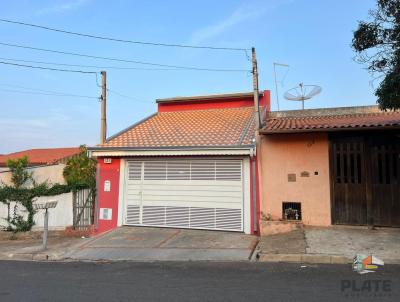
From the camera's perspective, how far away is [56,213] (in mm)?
12891

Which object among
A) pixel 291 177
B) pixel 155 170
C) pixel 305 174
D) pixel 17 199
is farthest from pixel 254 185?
pixel 17 199

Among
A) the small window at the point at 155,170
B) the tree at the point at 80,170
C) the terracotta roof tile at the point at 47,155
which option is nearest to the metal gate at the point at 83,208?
the tree at the point at 80,170

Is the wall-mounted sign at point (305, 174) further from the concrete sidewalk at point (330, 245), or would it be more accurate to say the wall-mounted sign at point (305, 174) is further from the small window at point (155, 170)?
the small window at point (155, 170)

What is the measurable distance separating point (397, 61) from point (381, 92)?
59 cm

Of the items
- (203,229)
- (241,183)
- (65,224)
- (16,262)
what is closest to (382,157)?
(241,183)

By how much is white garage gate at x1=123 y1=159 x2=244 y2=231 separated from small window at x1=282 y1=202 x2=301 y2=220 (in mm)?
1230

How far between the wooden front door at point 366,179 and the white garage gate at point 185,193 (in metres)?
2.66

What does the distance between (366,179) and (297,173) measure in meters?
1.75

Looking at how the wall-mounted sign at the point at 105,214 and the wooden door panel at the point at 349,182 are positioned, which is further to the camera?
the wall-mounted sign at the point at 105,214

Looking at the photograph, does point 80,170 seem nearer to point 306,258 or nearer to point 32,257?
point 32,257

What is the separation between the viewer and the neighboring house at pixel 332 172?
940 centimetres

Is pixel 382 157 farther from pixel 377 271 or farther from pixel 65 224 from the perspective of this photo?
pixel 65 224

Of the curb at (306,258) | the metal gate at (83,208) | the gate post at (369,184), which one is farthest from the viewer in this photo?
the metal gate at (83,208)

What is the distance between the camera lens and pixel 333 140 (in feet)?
32.8
